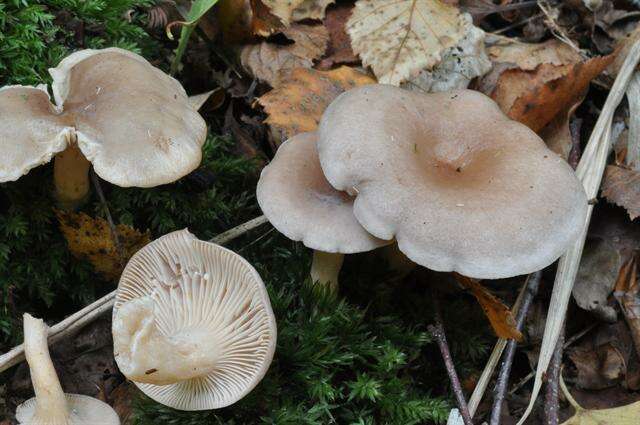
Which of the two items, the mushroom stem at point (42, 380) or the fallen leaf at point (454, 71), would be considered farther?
the fallen leaf at point (454, 71)

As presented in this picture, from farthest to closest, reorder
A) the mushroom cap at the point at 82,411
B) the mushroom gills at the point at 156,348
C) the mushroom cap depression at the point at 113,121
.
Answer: the mushroom cap at the point at 82,411
the mushroom cap depression at the point at 113,121
the mushroom gills at the point at 156,348

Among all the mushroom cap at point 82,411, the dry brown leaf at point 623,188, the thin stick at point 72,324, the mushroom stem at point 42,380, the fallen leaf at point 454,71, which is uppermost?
the fallen leaf at point 454,71

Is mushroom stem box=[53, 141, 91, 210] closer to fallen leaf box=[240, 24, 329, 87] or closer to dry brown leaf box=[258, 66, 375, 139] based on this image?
dry brown leaf box=[258, 66, 375, 139]

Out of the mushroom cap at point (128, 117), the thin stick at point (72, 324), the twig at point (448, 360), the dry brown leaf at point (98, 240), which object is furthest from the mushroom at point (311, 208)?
the thin stick at point (72, 324)

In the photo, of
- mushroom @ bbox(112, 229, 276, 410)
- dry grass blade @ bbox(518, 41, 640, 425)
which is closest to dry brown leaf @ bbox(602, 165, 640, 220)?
dry grass blade @ bbox(518, 41, 640, 425)

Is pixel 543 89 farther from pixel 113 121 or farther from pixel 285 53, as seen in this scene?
pixel 113 121

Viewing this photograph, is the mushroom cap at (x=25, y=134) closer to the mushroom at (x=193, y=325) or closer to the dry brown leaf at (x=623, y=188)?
the mushroom at (x=193, y=325)

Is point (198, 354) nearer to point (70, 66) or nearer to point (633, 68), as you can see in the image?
point (70, 66)

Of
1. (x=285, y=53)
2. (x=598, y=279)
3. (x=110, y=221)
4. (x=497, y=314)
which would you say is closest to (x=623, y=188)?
(x=598, y=279)
